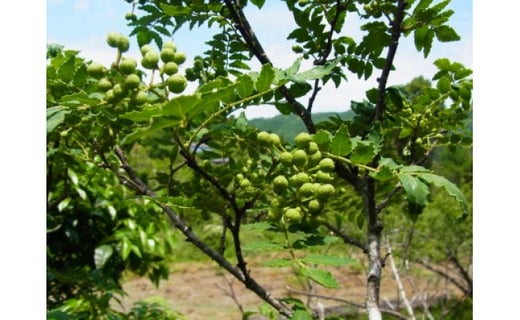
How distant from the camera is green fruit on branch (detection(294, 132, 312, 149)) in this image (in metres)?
0.86

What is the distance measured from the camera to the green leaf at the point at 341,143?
2.90ft

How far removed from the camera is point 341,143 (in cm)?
89

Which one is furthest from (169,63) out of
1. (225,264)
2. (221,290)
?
(221,290)

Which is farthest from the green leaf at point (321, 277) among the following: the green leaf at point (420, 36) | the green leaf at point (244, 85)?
the green leaf at point (420, 36)

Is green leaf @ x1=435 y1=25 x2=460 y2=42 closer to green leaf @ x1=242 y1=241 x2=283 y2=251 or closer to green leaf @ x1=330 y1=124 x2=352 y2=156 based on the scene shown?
green leaf @ x1=330 y1=124 x2=352 y2=156

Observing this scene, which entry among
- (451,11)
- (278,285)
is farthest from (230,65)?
(278,285)

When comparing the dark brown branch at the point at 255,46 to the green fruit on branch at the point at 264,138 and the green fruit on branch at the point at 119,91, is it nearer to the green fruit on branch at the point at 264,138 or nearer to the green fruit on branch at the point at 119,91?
the green fruit on branch at the point at 264,138

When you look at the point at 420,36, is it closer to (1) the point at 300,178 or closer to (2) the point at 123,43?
(1) the point at 300,178

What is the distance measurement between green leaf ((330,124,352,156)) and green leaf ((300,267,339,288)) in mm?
189

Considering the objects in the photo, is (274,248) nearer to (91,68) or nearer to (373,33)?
(91,68)

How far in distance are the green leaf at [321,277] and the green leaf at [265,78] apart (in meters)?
0.29

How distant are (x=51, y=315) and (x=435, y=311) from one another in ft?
24.2

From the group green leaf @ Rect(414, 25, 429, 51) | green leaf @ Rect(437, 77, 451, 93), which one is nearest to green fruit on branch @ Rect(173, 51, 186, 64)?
green leaf @ Rect(414, 25, 429, 51)

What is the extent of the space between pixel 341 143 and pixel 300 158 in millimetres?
74
